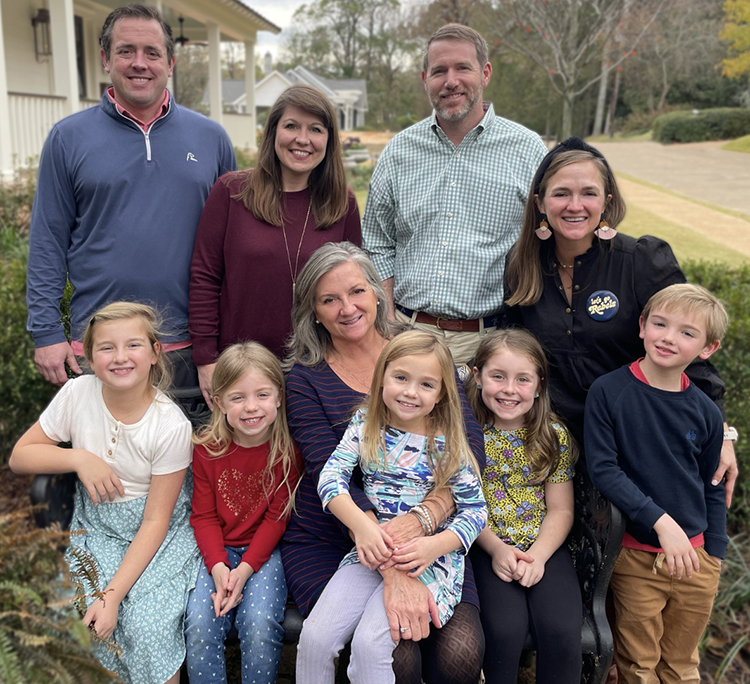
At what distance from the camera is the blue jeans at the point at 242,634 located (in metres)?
2.34

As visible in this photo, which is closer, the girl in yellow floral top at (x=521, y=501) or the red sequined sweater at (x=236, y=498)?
the girl in yellow floral top at (x=521, y=501)

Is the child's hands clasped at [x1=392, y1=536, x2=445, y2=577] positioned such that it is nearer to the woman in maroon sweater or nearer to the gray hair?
the gray hair

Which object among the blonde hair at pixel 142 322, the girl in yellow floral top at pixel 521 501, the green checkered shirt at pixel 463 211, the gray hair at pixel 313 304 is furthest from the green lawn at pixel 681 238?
the blonde hair at pixel 142 322

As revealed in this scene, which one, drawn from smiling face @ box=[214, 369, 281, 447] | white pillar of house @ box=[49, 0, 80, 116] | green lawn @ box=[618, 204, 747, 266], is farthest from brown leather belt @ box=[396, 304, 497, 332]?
white pillar of house @ box=[49, 0, 80, 116]

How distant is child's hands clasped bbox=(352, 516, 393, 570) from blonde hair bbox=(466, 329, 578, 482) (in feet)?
2.46

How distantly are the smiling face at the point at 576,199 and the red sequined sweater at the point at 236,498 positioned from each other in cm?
157

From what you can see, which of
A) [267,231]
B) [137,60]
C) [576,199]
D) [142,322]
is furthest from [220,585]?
[137,60]

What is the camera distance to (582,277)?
2811 millimetres

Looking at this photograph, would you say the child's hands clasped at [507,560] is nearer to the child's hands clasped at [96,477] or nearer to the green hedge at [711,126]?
the child's hands clasped at [96,477]

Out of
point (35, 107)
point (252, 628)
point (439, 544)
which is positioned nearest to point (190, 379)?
point (252, 628)

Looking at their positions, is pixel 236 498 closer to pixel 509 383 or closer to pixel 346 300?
pixel 346 300

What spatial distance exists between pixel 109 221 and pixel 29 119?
8949 mm

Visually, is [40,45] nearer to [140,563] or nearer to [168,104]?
[168,104]

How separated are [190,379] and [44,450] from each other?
86 cm
